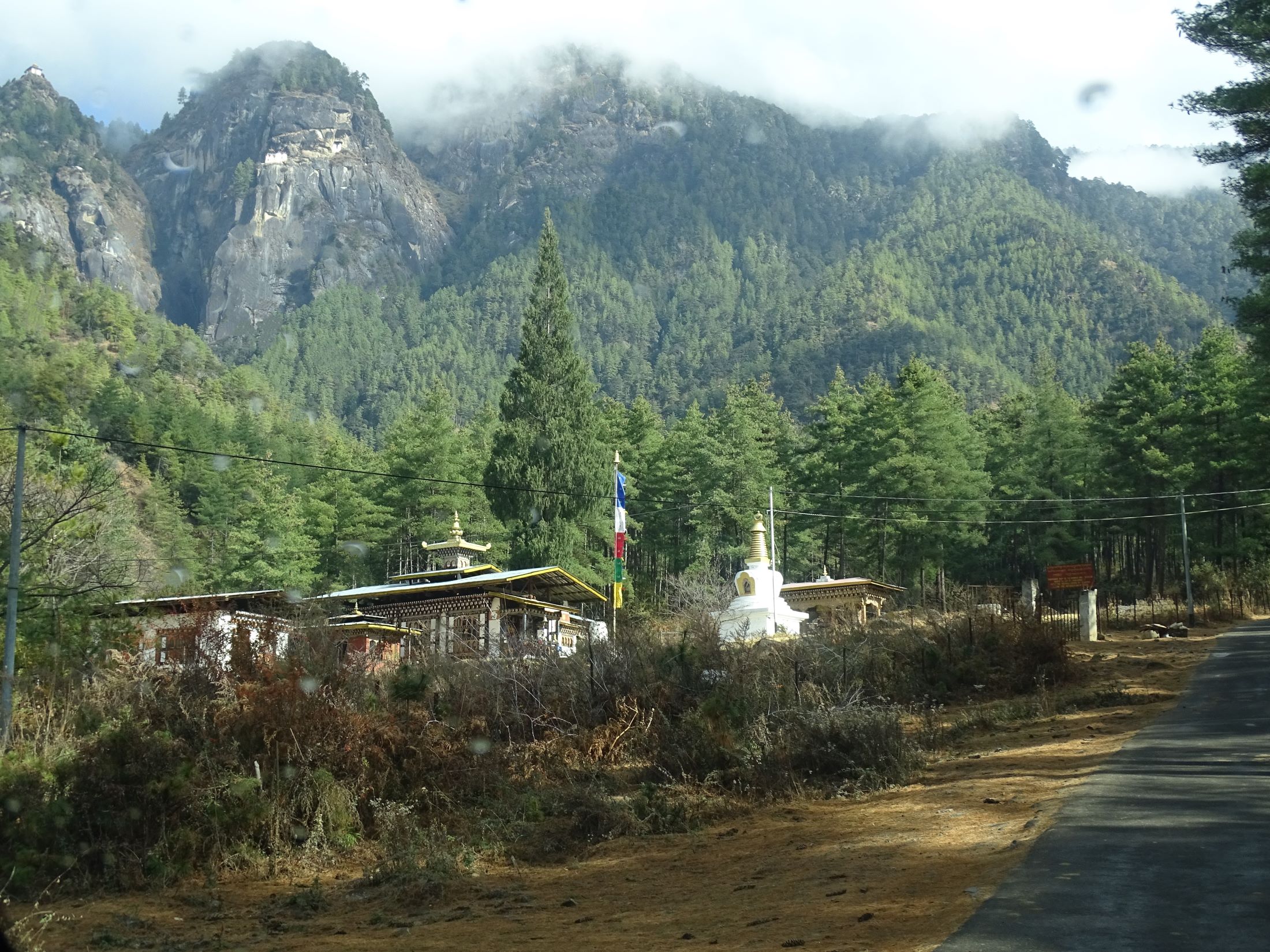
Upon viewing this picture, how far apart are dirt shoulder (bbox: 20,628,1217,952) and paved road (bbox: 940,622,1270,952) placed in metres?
0.36

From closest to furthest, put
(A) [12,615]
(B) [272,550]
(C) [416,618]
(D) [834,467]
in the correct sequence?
(A) [12,615]
(C) [416,618]
(B) [272,550]
(D) [834,467]

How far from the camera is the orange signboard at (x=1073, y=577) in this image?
36.6 m

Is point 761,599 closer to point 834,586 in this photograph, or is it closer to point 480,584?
point 834,586

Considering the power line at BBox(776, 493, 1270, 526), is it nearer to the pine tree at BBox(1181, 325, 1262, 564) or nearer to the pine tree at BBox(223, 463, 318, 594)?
the pine tree at BBox(1181, 325, 1262, 564)

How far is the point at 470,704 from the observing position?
65.3 ft

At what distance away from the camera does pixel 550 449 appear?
61.3 metres

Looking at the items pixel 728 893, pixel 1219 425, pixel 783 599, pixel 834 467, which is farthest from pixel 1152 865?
pixel 834 467

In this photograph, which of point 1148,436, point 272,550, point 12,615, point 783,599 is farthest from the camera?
point 272,550

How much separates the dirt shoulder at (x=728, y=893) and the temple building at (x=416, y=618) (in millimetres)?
6510

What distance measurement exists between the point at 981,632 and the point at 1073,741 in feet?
25.3

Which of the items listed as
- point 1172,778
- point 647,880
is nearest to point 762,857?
point 647,880

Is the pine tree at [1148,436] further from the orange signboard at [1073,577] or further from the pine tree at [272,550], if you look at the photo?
the pine tree at [272,550]

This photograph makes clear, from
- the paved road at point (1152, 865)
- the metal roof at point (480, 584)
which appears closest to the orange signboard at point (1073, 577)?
the metal roof at point (480, 584)

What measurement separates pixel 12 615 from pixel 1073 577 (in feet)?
91.2
